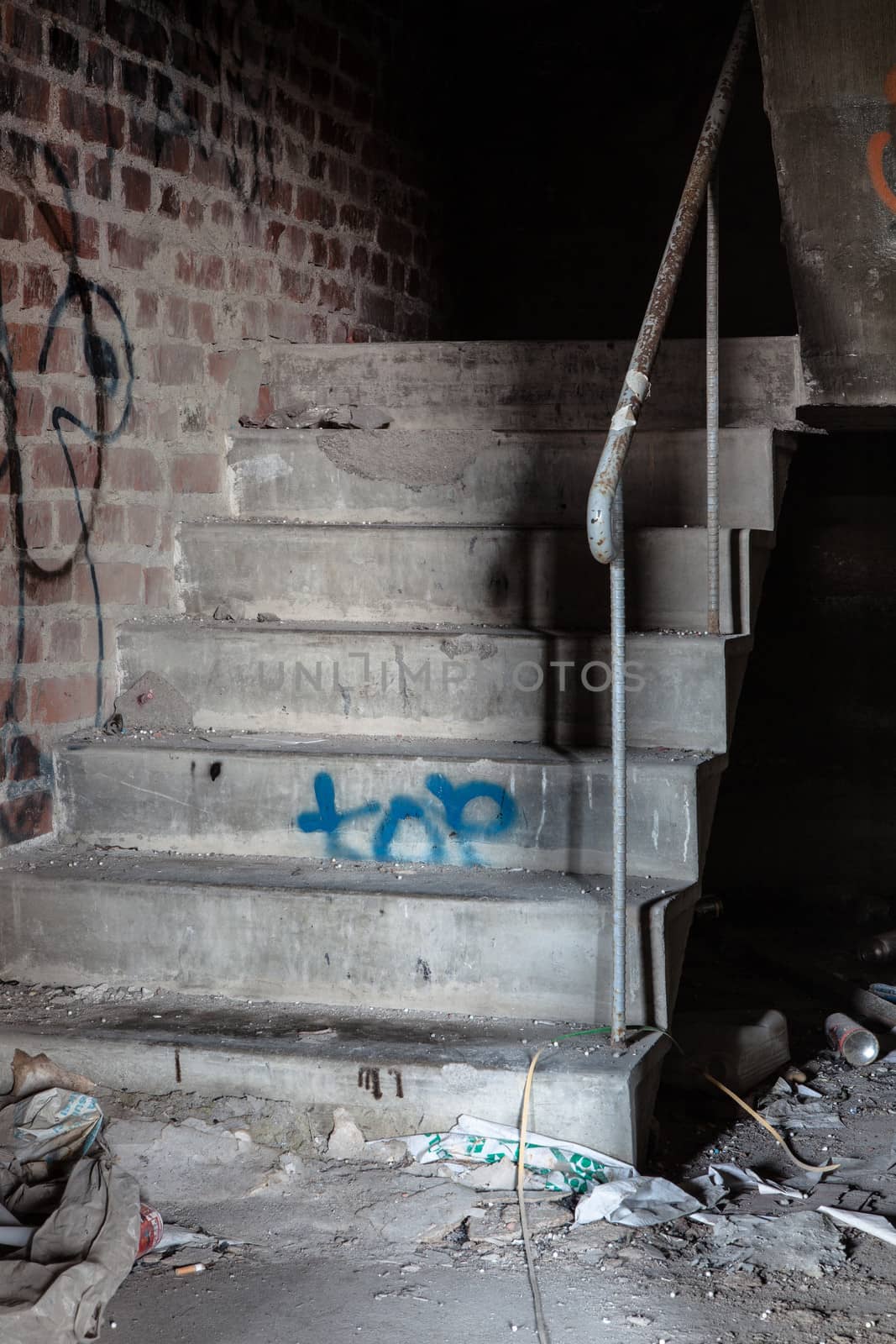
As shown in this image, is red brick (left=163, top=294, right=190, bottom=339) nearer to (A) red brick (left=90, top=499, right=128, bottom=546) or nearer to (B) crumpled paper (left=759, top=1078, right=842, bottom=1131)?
(A) red brick (left=90, top=499, right=128, bottom=546)

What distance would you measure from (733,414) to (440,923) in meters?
1.55

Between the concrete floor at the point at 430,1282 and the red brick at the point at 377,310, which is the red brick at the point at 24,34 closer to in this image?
the red brick at the point at 377,310

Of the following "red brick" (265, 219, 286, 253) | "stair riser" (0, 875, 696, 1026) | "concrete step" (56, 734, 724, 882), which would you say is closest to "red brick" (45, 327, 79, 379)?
"concrete step" (56, 734, 724, 882)

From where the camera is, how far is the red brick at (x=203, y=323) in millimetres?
3498

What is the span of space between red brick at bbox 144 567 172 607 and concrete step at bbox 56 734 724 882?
1.41ft

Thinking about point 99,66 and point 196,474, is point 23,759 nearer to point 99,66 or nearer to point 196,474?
point 196,474

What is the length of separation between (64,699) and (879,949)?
7.52 feet

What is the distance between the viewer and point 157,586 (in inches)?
133

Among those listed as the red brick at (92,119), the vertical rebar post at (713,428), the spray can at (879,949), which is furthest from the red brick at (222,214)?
the spray can at (879,949)

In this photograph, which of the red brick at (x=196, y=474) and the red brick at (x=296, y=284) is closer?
the red brick at (x=196, y=474)

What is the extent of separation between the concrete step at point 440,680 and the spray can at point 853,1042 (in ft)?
2.55

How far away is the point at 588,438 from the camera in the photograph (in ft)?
10.9

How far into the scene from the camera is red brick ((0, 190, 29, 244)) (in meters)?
2.81

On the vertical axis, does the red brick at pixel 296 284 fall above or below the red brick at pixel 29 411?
above
